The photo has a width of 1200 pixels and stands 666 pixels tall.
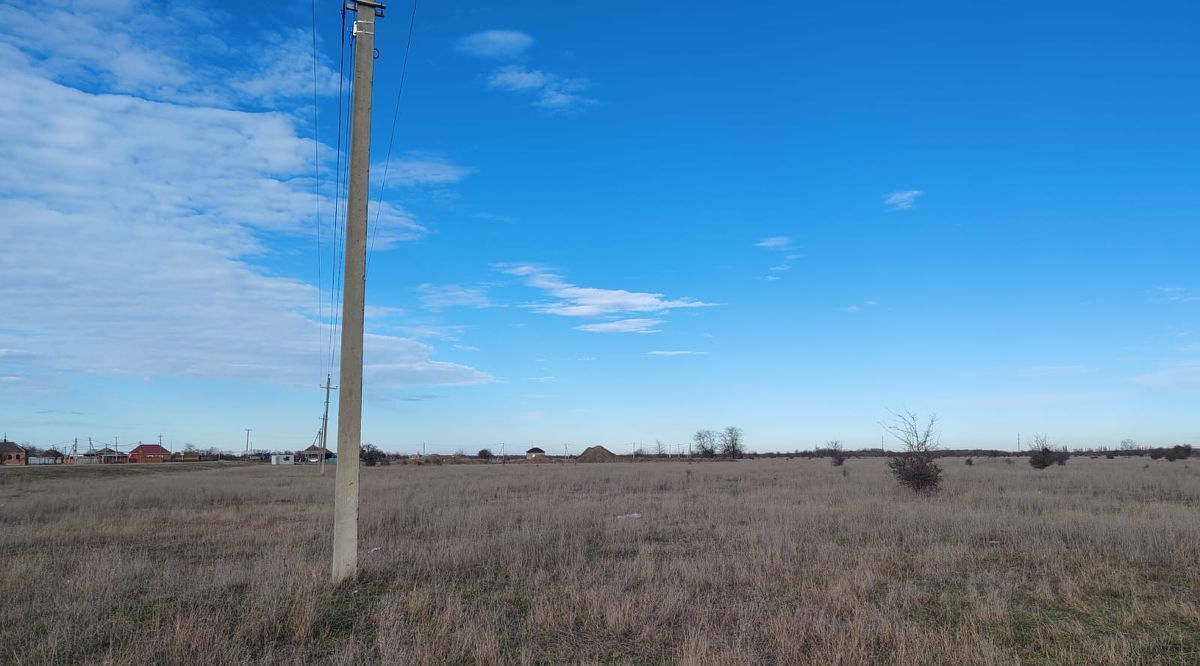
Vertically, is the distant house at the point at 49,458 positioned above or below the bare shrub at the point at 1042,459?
below

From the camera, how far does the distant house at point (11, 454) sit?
3809 inches

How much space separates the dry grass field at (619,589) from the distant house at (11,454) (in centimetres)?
10638

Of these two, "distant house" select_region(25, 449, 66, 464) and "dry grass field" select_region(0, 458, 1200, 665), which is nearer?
"dry grass field" select_region(0, 458, 1200, 665)

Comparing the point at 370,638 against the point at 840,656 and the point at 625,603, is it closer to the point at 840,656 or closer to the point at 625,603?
the point at 625,603

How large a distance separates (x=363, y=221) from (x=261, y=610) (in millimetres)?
4851

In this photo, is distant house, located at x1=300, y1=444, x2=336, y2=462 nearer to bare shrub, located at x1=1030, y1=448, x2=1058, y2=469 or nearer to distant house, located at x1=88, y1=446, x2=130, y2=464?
distant house, located at x1=88, y1=446, x2=130, y2=464

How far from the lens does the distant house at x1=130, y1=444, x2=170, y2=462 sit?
386ft

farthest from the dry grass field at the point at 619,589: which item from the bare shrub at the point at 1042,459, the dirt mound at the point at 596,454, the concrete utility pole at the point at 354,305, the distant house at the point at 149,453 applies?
the distant house at the point at 149,453

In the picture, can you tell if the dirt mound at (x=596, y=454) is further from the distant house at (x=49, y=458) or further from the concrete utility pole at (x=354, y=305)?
the concrete utility pole at (x=354, y=305)

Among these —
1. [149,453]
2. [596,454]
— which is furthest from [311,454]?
[596,454]

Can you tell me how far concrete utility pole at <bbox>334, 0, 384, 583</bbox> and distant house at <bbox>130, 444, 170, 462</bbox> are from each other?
129 m

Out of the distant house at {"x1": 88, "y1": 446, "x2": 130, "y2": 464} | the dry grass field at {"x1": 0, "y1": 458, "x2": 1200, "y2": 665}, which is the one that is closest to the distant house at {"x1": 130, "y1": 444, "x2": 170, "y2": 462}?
the distant house at {"x1": 88, "y1": 446, "x2": 130, "y2": 464}

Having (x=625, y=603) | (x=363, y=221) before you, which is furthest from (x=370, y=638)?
(x=363, y=221)

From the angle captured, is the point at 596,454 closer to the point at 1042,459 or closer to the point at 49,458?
the point at 1042,459
